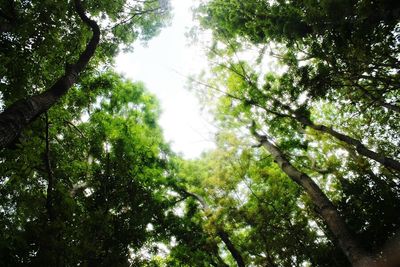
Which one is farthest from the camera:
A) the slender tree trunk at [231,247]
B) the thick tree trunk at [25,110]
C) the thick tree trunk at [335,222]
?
the slender tree trunk at [231,247]

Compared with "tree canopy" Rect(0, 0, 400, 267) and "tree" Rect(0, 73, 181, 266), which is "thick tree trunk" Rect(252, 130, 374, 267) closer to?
"tree canopy" Rect(0, 0, 400, 267)

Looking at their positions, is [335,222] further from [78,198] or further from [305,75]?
[78,198]

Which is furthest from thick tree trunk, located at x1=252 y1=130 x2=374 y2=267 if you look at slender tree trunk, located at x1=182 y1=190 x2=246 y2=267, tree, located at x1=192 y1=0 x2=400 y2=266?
slender tree trunk, located at x1=182 y1=190 x2=246 y2=267

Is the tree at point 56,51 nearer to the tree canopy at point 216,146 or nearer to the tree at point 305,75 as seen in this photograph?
the tree canopy at point 216,146

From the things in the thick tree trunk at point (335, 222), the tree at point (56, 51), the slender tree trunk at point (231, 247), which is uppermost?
the tree at point (56, 51)

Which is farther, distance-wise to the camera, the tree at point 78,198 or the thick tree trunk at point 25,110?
the tree at point 78,198

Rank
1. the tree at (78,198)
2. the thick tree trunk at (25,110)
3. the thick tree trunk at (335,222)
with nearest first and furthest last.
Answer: the thick tree trunk at (25,110), the tree at (78,198), the thick tree trunk at (335,222)

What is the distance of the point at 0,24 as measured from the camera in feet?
24.3

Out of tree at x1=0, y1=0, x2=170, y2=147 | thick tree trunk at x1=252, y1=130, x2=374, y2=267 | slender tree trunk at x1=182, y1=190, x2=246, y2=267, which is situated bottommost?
thick tree trunk at x1=252, y1=130, x2=374, y2=267

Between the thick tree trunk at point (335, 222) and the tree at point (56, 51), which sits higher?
the tree at point (56, 51)

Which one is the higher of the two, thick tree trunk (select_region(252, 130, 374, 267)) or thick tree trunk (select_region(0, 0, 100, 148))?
thick tree trunk (select_region(0, 0, 100, 148))

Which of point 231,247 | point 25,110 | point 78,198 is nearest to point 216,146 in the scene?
point 231,247

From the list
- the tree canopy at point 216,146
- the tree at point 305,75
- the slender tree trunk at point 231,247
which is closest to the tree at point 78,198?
the tree canopy at point 216,146

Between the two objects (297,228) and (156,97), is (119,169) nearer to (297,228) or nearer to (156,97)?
(297,228)
